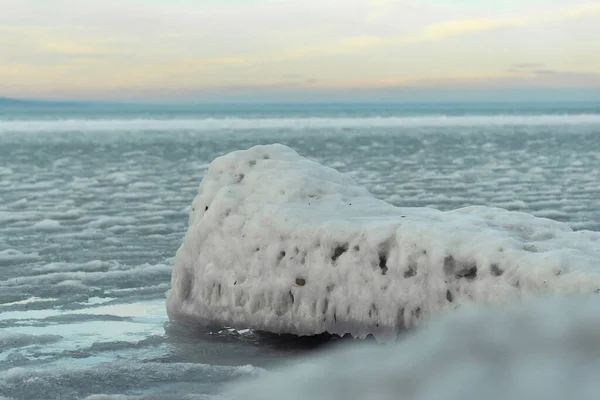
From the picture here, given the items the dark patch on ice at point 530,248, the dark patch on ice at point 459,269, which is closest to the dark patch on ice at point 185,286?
the dark patch on ice at point 459,269

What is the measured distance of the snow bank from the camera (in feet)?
19.0

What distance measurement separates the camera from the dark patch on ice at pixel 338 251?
6.50 meters

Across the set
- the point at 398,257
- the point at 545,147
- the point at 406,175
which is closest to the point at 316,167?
the point at 398,257

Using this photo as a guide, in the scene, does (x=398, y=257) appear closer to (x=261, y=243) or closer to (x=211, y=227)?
(x=261, y=243)

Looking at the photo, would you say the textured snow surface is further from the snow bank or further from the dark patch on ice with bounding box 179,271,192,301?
the dark patch on ice with bounding box 179,271,192,301

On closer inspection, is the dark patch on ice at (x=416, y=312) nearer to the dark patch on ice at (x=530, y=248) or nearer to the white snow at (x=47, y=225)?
the dark patch on ice at (x=530, y=248)

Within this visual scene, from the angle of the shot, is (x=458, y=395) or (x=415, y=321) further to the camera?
(x=415, y=321)

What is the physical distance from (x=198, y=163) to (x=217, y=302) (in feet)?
65.5

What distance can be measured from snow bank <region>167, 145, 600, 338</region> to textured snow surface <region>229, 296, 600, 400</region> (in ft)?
13.1

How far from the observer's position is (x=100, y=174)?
877 inches

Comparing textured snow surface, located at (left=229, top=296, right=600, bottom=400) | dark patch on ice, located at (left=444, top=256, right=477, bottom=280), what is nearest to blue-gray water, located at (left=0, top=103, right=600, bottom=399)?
dark patch on ice, located at (left=444, top=256, right=477, bottom=280)

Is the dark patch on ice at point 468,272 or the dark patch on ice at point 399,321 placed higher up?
the dark patch on ice at point 468,272

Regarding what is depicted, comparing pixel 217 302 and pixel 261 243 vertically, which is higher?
pixel 261 243

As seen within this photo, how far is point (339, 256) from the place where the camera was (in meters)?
6.48
